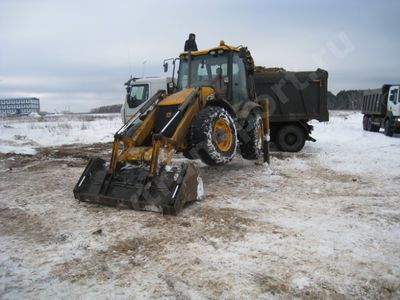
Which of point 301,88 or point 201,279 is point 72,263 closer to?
point 201,279

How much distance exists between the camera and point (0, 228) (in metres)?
4.34

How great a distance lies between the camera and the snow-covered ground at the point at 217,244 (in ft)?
9.48

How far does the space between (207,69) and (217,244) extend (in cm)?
464

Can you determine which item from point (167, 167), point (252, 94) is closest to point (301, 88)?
point (252, 94)

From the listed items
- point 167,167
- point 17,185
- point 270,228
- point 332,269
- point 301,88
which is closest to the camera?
point 332,269

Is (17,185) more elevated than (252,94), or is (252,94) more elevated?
(252,94)

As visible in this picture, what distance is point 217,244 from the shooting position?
3711 mm

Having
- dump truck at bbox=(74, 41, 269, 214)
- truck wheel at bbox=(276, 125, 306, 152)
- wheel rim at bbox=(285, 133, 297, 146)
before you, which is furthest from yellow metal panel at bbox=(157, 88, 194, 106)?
wheel rim at bbox=(285, 133, 297, 146)

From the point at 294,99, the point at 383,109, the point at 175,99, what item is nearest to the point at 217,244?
the point at 175,99

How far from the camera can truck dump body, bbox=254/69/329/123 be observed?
11219 mm

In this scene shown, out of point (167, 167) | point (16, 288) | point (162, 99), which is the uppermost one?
point (162, 99)

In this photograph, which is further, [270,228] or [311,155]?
[311,155]

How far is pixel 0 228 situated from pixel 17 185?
255 centimetres

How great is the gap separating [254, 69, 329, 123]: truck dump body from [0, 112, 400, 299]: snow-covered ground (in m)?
4.87
